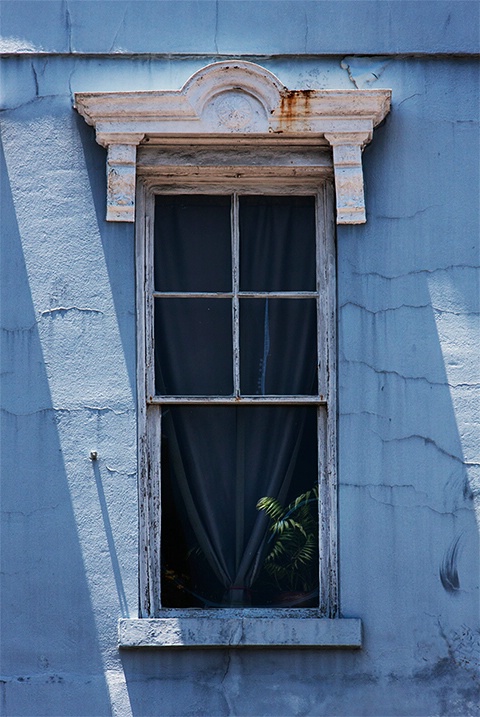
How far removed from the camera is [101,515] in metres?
6.05

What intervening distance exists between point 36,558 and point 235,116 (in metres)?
2.45

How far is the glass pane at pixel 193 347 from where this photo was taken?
6324 millimetres

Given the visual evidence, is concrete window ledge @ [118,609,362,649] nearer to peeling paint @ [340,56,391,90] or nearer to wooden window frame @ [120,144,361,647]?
wooden window frame @ [120,144,361,647]

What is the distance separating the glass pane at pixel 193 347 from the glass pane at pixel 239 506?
128 millimetres

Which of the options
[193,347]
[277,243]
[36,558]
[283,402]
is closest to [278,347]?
[283,402]

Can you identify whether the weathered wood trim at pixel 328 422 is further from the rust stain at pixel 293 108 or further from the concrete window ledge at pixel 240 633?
the rust stain at pixel 293 108

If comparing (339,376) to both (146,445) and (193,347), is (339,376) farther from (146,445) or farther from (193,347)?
(146,445)

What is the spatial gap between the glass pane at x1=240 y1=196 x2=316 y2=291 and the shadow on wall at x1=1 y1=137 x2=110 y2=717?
3.85 feet

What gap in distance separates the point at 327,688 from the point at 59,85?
3362mm

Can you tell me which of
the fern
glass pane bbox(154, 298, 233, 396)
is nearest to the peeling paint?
glass pane bbox(154, 298, 233, 396)

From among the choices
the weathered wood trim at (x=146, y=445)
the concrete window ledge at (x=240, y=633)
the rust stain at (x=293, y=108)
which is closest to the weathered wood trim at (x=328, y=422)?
the concrete window ledge at (x=240, y=633)

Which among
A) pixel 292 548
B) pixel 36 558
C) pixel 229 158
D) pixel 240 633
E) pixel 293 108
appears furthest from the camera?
pixel 229 158

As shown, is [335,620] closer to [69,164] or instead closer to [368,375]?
[368,375]

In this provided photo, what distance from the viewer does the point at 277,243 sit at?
646cm
